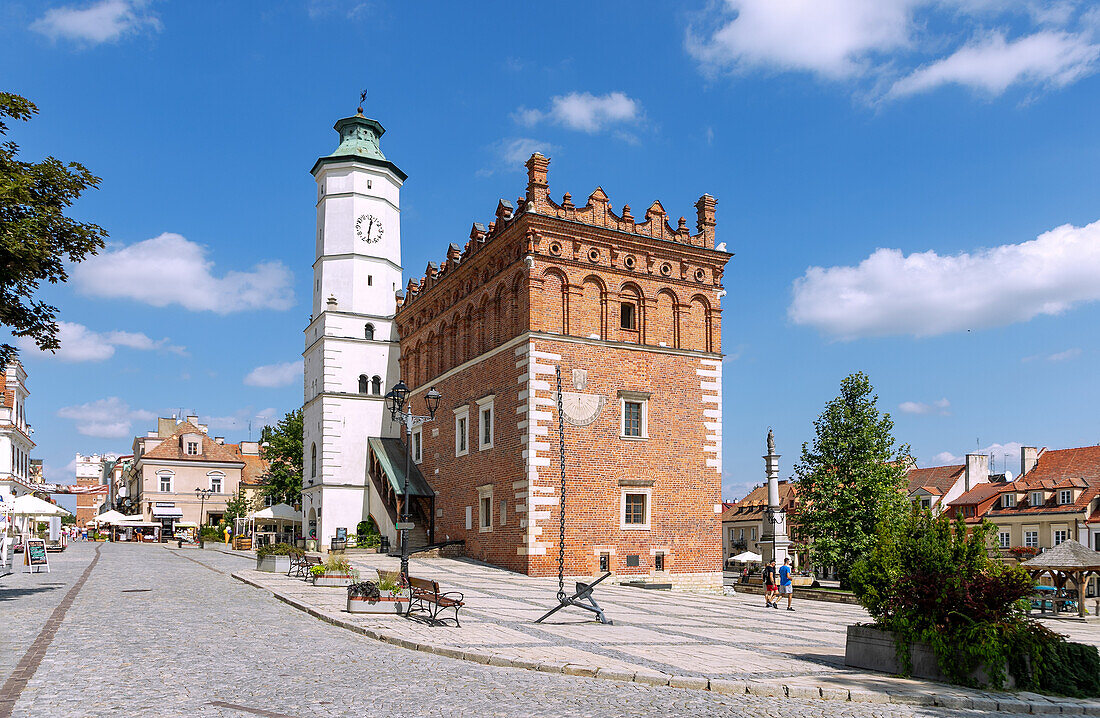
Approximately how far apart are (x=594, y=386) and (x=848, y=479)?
11306 millimetres

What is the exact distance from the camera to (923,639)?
11.8 m

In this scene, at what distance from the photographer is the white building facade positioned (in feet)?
209

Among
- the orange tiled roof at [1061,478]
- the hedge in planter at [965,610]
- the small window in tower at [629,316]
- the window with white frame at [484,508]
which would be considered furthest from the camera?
the orange tiled roof at [1061,478]

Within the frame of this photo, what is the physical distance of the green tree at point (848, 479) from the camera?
116 ft

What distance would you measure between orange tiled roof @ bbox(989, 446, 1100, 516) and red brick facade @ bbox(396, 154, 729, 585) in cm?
3439

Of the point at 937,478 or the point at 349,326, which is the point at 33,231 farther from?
the point at 937,478

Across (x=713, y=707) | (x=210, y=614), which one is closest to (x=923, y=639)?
(x=713, y=707)

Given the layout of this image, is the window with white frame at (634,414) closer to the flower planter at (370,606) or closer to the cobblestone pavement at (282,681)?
the flower planter at (370,606)

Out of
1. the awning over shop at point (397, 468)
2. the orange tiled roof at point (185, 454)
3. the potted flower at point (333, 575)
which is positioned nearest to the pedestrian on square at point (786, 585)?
the potted flower at point (333, 575)

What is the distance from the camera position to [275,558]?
29391 mm

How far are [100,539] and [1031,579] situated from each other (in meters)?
73.7

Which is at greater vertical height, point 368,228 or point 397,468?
point 368,228

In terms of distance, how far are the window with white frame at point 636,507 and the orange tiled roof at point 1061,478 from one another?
3679cm

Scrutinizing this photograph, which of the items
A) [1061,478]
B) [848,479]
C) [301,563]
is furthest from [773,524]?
[1061,478]
